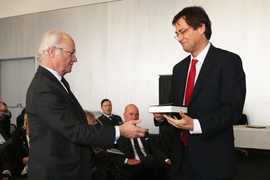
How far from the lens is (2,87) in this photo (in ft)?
34.3

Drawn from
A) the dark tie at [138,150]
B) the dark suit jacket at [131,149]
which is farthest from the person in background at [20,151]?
the dark tie at [138,150]

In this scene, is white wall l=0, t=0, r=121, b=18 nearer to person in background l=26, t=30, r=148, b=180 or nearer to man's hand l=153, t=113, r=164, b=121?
person in background l=26, t=30, r=148, b=180

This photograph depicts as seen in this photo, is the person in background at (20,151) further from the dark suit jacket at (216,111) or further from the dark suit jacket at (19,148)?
the dark suit jacket at (216,111)

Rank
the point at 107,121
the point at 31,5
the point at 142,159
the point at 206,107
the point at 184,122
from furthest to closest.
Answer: the point at 31,5 → the point at 107,121 → the point at 142,159 → the point at 206,107 → the point at 184,122

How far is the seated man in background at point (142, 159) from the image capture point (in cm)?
393

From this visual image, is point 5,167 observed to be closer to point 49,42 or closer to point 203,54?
point 49,42

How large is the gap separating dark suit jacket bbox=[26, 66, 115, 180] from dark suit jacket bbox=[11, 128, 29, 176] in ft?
6.55

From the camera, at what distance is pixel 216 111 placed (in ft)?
5.03

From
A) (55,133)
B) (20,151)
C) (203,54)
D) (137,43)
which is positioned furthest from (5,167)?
(137,43)

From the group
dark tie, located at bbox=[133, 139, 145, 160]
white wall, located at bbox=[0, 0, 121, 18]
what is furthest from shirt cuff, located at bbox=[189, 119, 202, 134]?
white wall, located at bbox=[0, 0, 121, 18]

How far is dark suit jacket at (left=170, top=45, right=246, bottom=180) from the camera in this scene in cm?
152

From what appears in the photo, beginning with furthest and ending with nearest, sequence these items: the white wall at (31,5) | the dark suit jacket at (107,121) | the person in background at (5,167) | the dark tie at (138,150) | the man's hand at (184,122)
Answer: the white wall at (31,5) → the dark suit jacket at (107,121) → the dark tie at (138,150) → the person in background at (5,167) → the man's hand at (184,122)

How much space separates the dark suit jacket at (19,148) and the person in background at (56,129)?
2001mm

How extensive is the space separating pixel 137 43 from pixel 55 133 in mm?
6594
